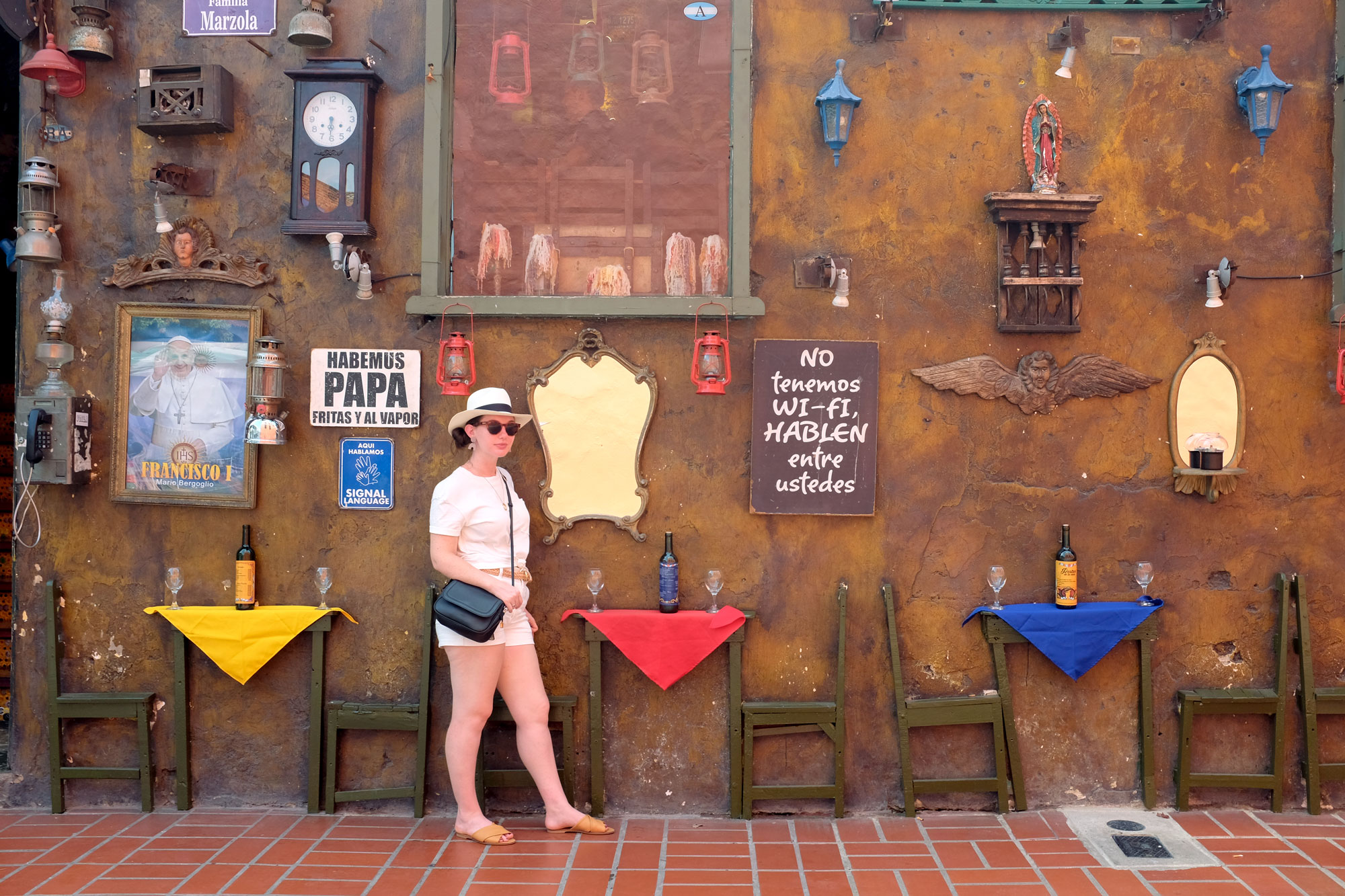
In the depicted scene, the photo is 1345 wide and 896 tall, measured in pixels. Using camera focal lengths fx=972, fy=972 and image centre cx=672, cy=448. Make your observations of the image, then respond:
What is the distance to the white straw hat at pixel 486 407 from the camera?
14.6 ft

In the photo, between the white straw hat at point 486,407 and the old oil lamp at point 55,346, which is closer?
the white straw hat at point 486,407

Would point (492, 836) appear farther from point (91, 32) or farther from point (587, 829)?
point (91, 32)

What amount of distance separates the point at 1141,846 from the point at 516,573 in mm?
A: 3086

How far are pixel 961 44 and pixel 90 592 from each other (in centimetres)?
522

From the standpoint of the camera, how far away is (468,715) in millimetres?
4457

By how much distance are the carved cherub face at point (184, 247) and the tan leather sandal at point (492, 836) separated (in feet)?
10.3

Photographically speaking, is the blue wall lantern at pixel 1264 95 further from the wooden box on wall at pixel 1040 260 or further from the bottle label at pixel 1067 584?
the bottle label at pixel 1067 584

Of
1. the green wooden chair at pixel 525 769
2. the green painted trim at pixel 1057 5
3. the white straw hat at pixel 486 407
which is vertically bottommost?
the green wooden chair at pixel 525 769

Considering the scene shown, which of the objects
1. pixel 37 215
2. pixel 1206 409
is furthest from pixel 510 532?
pixel 1206 409

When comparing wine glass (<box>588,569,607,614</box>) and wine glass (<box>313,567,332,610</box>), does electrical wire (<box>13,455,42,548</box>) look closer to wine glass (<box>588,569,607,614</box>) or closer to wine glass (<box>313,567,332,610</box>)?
wine glass (<box>313,567,332,610</box>)

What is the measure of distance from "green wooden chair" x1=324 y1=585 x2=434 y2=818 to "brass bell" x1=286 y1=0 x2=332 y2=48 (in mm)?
2745

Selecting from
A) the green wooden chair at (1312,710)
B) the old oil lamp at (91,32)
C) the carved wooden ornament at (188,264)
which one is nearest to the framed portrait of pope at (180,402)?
the carved wooden ornament at (188,264)

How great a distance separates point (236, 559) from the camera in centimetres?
489

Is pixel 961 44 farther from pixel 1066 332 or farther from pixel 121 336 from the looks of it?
pixel 121 336
